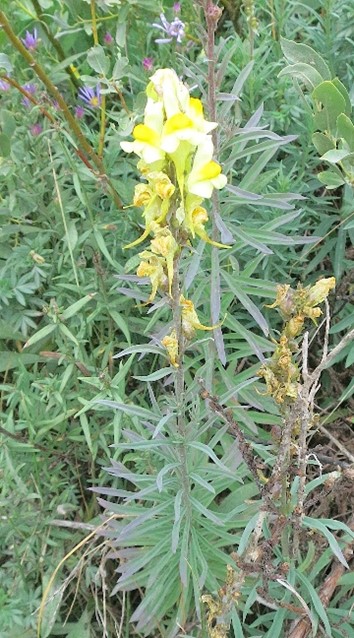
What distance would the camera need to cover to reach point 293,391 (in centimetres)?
137

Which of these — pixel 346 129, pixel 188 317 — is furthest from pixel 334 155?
pixel 188 317

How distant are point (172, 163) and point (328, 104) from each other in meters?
0.74

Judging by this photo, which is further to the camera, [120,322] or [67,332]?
[120,322]

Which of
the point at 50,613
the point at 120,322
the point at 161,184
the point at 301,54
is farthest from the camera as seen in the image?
the point at 120,322

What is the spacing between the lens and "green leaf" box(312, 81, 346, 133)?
1699 millimetres

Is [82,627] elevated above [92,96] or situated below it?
below

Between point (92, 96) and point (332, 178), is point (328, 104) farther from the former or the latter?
point (92, 96)

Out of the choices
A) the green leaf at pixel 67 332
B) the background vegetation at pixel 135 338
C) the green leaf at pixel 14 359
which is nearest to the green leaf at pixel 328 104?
the background vegetation at pixel 135 338

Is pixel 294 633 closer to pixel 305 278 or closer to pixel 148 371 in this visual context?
pixel 148 371

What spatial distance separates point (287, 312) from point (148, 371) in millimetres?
950

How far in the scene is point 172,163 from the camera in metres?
1.16

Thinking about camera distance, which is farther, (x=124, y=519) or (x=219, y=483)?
(x=124, y=519)

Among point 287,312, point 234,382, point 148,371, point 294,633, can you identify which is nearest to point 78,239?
point 148,371

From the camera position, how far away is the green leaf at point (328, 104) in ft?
5.57
